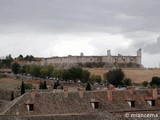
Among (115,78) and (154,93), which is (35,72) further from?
(154,93)

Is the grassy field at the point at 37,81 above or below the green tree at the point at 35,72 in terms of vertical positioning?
below

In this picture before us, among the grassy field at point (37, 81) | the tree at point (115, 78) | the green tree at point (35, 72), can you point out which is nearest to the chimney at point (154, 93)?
the grassy field at point (37, 81)

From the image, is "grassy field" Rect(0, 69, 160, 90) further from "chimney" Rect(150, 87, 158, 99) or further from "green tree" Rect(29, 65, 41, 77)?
"chimney" Rect(150, 87, 158, 99)

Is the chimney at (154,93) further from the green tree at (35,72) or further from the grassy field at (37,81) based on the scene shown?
the green tree at (35,72)

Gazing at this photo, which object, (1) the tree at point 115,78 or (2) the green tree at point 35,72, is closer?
(1) the tree at point 115,78

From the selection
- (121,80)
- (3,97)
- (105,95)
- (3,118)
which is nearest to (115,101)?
(105,95)

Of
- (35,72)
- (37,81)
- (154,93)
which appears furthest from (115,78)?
(154,93)

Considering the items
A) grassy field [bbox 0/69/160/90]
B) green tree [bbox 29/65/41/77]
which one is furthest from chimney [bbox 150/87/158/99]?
green tree [bbox 29/65/41/77]

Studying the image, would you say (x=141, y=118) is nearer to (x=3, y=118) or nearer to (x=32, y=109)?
(x=32, y=109)

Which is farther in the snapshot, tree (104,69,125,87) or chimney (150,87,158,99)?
tree (104,69,125,87)

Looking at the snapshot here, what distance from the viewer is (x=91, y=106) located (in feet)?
184

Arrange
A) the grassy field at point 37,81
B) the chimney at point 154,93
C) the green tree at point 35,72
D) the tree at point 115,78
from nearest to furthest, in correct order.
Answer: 1. the chimney at point 154,93
2. the grassy field at point 37,81
3. the tree at point 115,78
4. the green tree at point 35,72

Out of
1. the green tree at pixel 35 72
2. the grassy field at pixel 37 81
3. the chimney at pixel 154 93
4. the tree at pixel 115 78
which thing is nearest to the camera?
the chimney at pixel 154 93

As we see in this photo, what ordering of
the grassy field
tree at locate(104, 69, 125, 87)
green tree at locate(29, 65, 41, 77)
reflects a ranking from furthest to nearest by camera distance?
green tree at locate(29, 65, 41, 77), tree at locate(104, 69, 125, 87), the grassy field
